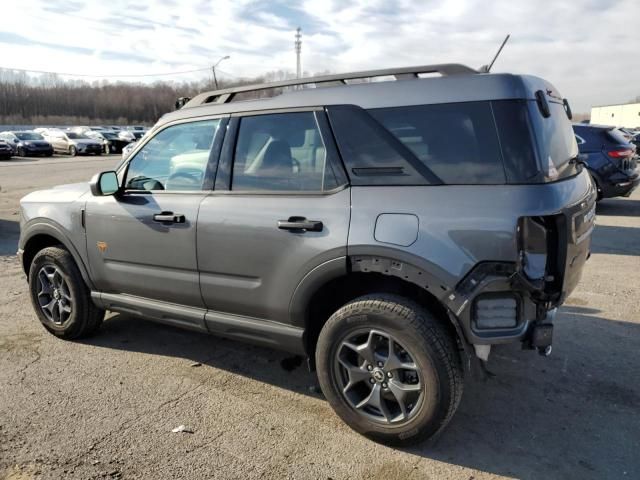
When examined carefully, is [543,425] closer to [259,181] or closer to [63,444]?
[259,181]

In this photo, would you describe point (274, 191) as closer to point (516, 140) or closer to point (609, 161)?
point (516, 140)

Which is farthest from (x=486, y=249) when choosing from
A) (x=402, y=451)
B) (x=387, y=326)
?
(x=402, y=451)

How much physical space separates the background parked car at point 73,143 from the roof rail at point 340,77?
116ft

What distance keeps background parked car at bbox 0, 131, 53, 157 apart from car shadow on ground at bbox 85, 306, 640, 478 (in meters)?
32.7

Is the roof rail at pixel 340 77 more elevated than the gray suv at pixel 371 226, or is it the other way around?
the roof rail at pixel 340 77

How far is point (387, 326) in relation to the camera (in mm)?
2812

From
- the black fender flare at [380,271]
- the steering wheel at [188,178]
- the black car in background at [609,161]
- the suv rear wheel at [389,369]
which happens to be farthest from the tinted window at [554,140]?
the black car in background at [609,161]

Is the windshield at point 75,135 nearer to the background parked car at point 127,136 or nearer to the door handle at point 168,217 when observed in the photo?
the background parked car at point 127,136

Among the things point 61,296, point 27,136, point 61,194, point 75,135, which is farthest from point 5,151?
point 61,296

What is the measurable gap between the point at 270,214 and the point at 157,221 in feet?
3.19

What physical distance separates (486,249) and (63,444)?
2.59 metres

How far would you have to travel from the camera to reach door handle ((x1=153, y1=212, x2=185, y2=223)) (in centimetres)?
353

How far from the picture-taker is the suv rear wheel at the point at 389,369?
8.95 feet

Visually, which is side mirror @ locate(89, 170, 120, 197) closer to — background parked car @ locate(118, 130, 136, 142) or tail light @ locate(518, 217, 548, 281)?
tail light @ locate(518, 217, 548, 281)
